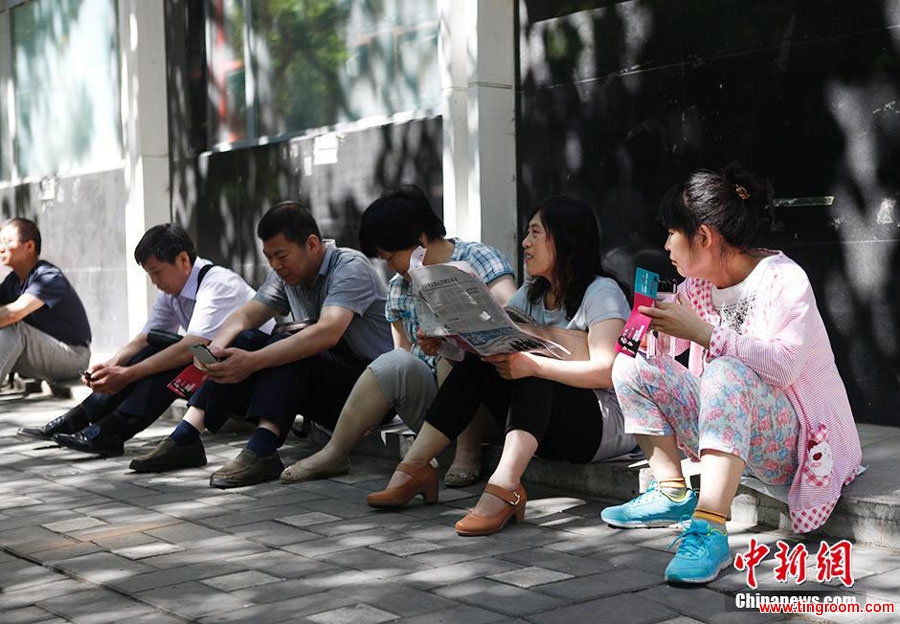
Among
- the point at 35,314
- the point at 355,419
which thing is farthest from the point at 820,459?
the point at 35,314

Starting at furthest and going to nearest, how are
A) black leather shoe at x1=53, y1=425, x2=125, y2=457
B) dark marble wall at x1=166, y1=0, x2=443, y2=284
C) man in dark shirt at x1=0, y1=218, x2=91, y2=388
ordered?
man in dark shirt at x1=0, y1=218, x2=91, y2=388, dark marble wall at x1=166, y1=0, x2=443, y2=284, black leather shoe at x1=53, y1=425, x2=125, y2=457

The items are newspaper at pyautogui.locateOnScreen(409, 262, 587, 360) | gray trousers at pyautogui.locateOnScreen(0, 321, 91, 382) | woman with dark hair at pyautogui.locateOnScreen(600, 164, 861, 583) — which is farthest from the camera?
gray trousers at pyautogui.locateOnScreen(0, 321, 91, 382)

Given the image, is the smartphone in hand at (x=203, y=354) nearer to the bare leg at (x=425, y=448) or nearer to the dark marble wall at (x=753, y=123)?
the bare leg at (x=425, y=448)

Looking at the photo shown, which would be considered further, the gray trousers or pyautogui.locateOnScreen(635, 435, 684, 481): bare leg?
the gray trousers

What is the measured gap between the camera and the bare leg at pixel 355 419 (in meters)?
5.36

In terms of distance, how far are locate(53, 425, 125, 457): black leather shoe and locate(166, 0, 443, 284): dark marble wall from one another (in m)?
2.60

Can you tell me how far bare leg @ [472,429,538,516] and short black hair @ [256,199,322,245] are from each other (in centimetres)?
184

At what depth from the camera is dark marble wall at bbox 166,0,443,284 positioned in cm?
810

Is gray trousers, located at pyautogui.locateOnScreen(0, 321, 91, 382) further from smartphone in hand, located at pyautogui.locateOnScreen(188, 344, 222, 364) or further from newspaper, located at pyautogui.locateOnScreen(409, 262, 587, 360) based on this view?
newspaper, located at pyautogui.locateOnScreen(409, 262, 587, 360)

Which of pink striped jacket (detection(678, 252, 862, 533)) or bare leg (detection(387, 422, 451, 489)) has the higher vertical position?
pink striped jacket (detection(678, 252, 862, 533))

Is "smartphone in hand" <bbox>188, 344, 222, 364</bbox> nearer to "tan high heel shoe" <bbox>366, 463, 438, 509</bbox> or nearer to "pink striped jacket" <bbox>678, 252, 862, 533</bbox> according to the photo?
"tan high heel shoe" <bbox>366, 463, 438, 509</bbox>

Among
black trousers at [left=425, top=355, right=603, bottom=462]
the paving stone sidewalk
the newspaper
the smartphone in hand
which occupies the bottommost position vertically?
the paving stone sidewalk

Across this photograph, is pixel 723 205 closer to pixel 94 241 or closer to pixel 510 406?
pixel 510 406

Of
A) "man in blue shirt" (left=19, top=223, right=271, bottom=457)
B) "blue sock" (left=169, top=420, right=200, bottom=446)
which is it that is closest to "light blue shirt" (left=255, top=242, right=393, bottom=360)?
"man in blue shirt" (left=19, top=223, right=271, bottom=457)
